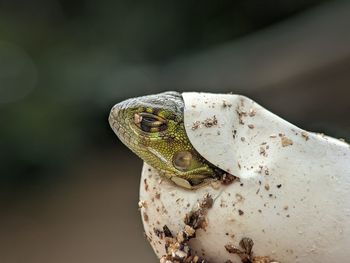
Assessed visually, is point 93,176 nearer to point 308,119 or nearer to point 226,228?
point 308,119

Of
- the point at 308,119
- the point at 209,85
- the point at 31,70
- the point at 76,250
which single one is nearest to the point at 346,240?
the point at 76,250

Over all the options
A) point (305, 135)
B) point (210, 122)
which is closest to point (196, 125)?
point (210, 122)

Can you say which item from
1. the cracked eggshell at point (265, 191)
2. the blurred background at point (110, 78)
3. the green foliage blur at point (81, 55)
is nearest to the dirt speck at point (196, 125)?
the cracked eggshell at point (265, 191)

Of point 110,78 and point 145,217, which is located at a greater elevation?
point 145,217

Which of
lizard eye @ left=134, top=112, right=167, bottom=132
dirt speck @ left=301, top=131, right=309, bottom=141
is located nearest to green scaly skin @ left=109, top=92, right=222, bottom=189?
lizard eye @ left=134, top=112, right=167, bottom=132

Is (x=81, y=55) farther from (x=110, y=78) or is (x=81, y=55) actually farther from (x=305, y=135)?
(x=305, y=135)

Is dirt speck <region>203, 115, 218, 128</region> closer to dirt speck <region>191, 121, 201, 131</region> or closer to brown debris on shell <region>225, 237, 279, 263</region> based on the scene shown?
dirt speck <region>191, 121, 201, 131</region>
